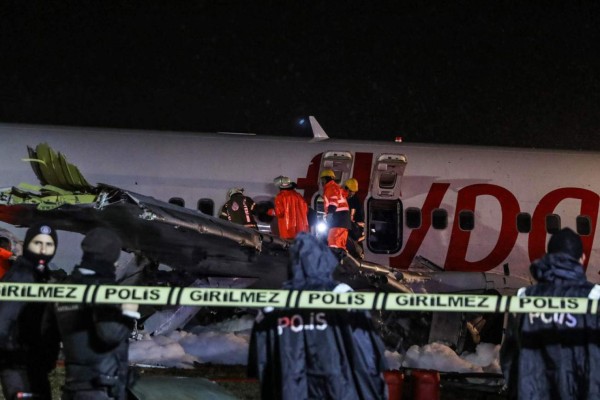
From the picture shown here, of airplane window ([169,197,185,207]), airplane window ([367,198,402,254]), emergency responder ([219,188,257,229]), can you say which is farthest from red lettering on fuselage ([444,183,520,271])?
airplane window ([169,197,185,207])

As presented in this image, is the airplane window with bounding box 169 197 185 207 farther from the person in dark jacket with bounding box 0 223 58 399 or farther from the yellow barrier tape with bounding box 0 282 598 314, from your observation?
the yellow barrier tape with bounding box 0 282 598 314

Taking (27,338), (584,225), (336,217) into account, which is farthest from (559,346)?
(584,225)

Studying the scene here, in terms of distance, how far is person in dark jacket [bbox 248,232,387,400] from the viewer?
5.39 metres

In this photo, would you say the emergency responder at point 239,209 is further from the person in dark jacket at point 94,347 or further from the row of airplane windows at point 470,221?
the person in dark jacket at point 94,347

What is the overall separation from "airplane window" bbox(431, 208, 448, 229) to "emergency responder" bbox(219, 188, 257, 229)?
11.7 feet

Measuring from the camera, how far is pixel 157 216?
11102 millimetres

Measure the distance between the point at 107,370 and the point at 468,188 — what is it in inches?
444

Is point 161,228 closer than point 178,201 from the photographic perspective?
Yes

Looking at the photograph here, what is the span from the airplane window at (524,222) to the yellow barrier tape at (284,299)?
10.3 m

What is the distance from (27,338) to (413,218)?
10.1m

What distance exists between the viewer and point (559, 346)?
217 inches

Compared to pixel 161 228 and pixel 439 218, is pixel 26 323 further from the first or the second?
pixel 439 218

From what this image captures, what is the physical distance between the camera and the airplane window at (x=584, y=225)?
51.9 ft

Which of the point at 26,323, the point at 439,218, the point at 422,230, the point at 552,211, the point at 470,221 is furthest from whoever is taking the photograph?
the point at 552,211
